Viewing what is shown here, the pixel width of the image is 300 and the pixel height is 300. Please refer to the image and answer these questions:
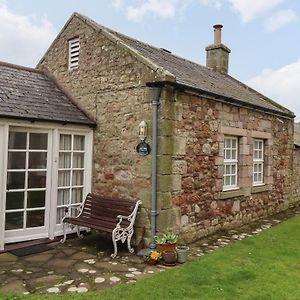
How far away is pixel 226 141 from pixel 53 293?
6116mm

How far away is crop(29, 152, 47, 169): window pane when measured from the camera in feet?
23.9

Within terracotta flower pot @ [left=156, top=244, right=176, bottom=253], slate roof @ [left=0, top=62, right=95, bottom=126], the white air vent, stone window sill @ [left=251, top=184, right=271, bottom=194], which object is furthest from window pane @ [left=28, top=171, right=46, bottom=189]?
stone window sill @ [left=251, top=184, right=271, bottom=194]

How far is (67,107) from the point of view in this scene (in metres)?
8.30

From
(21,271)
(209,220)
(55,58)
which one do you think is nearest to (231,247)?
(209,220)

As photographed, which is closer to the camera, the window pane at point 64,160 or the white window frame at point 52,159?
the white window frame at point 52,159

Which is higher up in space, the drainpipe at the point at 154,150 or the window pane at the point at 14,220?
the drainpipe at the point at 154,150

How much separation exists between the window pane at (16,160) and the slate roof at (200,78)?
3.43m

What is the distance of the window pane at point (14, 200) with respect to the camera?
6945 millimetres

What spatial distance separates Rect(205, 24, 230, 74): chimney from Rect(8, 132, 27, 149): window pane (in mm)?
9050

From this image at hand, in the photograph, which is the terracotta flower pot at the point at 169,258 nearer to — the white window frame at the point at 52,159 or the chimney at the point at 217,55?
the white window frame at the point at 52,159

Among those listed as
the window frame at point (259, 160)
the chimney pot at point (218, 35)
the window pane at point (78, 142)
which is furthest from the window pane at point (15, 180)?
the chimney pot at point (218, 35)

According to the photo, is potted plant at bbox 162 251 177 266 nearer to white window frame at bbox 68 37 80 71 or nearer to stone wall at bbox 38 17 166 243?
stone wall at bbox 38 17 166 243

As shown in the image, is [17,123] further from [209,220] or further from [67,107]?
[209,220]

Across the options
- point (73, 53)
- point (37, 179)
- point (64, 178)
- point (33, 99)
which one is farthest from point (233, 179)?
point (33, 99)
